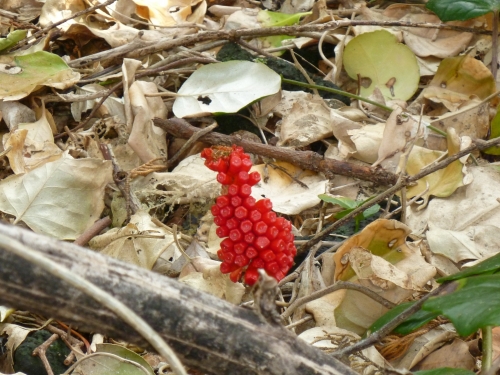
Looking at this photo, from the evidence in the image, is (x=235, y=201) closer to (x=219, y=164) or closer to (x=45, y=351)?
(x=219, y=164)

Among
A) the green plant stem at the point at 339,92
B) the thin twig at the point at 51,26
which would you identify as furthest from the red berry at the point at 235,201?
the thin twig at the point at 51,26

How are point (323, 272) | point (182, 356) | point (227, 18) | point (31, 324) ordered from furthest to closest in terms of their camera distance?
point (227, 18), point (323, 272), point (31, 324), point (182, 356)

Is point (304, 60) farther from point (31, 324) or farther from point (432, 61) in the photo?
point (31, 324)

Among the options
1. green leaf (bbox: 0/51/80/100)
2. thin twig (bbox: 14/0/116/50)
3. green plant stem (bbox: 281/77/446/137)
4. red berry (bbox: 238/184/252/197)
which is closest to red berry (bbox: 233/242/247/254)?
red berry (bbox: 238/184/252/197)

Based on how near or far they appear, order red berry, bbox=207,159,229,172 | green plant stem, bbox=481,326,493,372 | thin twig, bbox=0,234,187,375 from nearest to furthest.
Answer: thin twig, bbox=0,234,187,375, green plant stem, bbox=481,326,493,372, red berry, bbox=207,159,229,172

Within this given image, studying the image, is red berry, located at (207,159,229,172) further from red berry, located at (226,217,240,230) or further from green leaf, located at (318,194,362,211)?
green leaf, located at (318,194,362,211)

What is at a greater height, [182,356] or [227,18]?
[182,356]

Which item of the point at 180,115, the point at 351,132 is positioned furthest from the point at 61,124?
the point at 351,132
